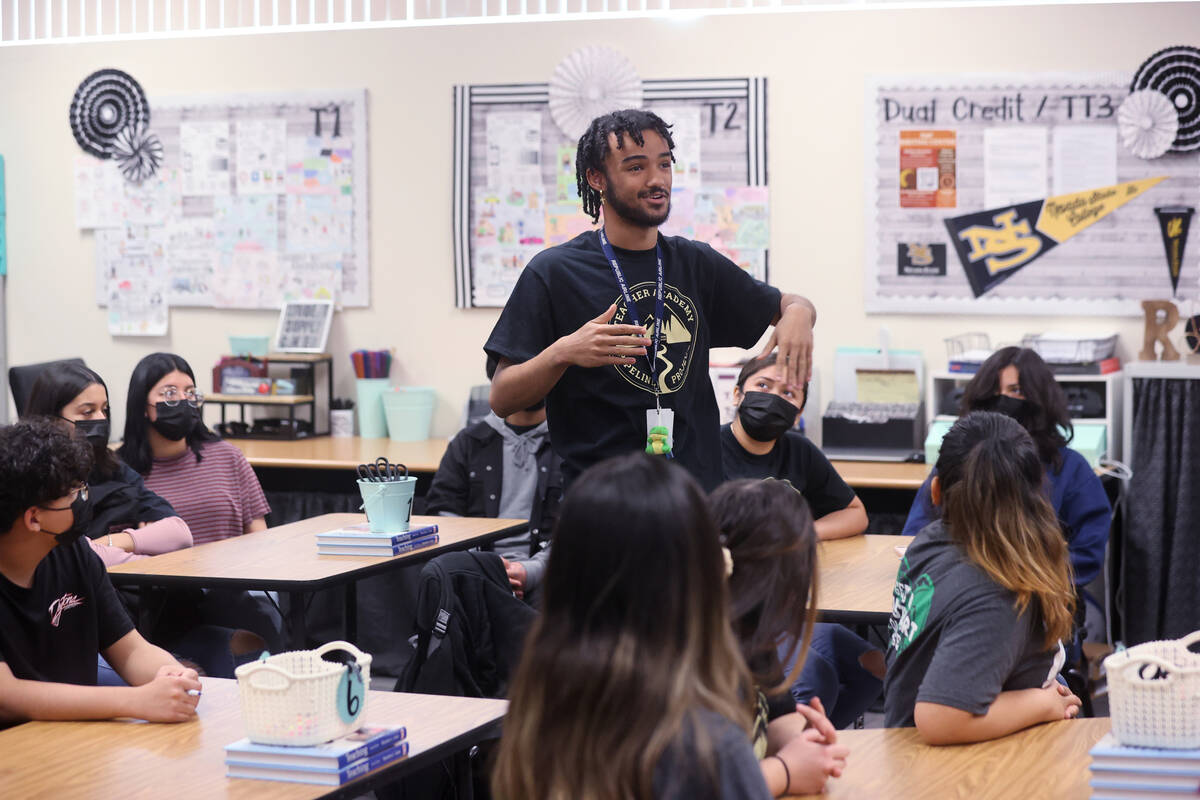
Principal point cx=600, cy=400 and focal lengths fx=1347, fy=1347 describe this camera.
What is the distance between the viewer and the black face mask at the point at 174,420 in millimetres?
3844

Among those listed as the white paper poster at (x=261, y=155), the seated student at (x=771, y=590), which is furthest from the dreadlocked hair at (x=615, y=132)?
the white paper poster at (x=261, y=155)

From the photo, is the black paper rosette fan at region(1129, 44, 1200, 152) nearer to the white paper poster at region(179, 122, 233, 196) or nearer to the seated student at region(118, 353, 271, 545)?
the seated student at region(118, 353, 271, 545)

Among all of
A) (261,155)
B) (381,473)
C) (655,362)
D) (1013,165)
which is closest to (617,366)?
(655,362)

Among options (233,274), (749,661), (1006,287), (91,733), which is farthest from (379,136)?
(749,661)

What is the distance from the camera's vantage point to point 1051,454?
3.57 meters

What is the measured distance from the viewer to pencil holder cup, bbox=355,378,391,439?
216 inches

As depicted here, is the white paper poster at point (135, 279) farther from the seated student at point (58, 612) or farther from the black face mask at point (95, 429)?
the seated student at point (58, 612)

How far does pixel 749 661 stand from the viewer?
1.52 m

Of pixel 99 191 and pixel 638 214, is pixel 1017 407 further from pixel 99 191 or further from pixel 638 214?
pixel 99 191

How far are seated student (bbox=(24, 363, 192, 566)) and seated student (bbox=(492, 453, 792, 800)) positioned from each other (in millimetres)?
2359

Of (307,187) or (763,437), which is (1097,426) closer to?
(763,437)

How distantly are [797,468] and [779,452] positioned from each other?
68 millimetres

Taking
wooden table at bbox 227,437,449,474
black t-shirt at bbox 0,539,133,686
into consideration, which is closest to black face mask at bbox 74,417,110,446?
wooden table at bbox 227,437,449,474

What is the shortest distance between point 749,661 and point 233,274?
4.61 meters
